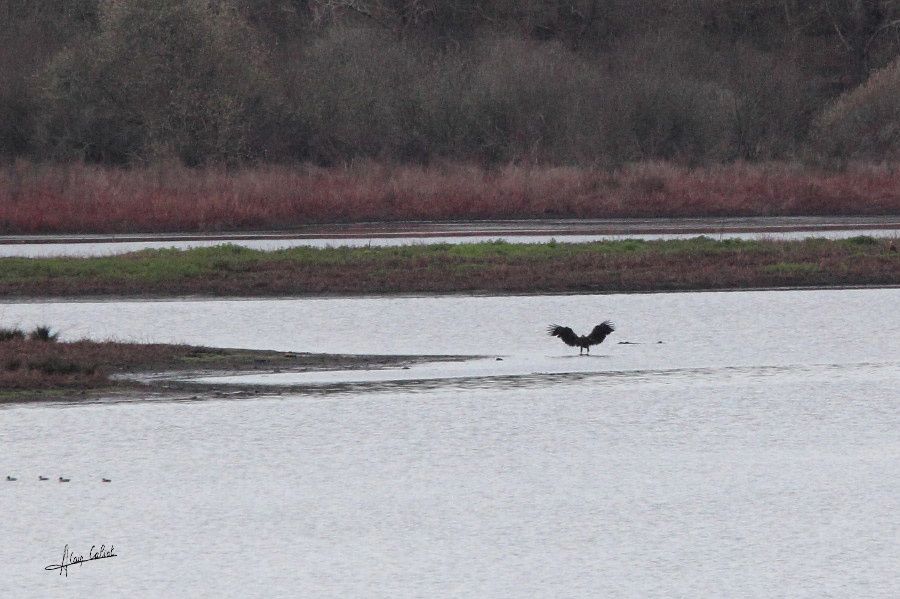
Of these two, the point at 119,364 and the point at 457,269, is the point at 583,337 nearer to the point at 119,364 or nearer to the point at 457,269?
the point at 119,364

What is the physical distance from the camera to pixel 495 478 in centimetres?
1072

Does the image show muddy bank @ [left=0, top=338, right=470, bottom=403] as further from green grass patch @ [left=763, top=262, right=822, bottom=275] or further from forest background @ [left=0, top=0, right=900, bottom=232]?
forest background @ [left=0, top=0, right=900, bottom=232]

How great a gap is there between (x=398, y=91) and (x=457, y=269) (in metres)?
27.5

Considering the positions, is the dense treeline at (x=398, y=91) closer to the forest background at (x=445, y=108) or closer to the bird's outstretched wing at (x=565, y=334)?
the forest background at (x=445, y=108)

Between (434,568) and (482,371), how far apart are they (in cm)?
663

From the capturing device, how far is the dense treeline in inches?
1704

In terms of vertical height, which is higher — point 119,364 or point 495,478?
point 119,364

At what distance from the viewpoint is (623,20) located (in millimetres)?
63906

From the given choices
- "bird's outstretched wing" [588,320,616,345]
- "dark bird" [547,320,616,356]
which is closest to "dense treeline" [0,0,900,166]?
"dark bird" [547,320,616,356]

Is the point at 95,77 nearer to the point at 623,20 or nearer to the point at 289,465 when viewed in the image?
the point at 623,20

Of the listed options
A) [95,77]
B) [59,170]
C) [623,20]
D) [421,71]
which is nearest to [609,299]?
[59,170]
